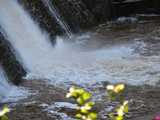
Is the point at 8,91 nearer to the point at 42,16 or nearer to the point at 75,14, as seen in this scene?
the point at 42,16

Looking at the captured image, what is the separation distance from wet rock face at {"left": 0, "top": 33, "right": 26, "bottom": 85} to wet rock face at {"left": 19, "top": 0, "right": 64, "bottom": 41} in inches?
86.7

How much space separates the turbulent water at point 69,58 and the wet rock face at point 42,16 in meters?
0.15

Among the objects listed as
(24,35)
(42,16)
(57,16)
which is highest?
(57,16)

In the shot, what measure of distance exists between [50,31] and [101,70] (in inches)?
123

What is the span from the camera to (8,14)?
9297mm

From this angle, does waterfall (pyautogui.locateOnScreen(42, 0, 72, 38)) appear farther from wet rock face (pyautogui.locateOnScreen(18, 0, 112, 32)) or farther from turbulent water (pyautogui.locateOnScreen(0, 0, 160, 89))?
turbulent water (pyautogui.locateOnScreen(0, 0, 160, 89))

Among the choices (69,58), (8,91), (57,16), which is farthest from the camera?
(57,16)

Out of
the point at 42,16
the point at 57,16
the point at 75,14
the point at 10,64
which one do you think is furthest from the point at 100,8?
the point at 10,64

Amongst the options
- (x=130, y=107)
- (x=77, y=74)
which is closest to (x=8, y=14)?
(x=77, y=74)

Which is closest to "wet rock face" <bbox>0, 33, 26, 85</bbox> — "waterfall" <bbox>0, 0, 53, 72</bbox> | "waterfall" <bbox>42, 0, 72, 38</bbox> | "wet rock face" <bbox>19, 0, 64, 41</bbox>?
"waterfall" <bbox>0, 0, 53, 72</bbox>

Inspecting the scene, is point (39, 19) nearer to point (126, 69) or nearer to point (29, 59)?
point (29, 59)

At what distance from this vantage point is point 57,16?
10.9 m

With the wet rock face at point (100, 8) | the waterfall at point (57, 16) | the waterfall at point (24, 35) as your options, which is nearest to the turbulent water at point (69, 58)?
the waterfall at point (24, 35)

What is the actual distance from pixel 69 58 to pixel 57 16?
8.95 feet
